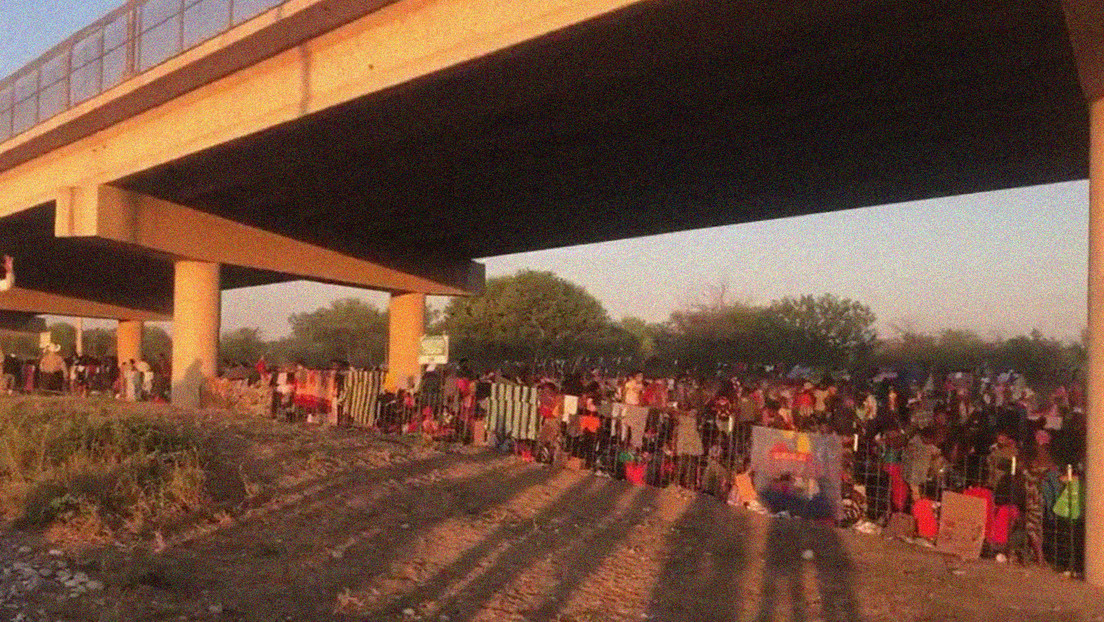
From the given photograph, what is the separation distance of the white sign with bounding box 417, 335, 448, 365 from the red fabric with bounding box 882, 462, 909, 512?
8.21 meters

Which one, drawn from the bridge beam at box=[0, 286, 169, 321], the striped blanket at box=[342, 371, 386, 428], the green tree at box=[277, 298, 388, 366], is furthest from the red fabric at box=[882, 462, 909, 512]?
the green tree at box=[277, 298, 388, 366]

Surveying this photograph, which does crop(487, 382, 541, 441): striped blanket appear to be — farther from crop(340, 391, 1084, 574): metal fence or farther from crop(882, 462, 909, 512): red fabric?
crop(882, 462, 909, 512): red fabric

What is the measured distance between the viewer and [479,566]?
948 cm

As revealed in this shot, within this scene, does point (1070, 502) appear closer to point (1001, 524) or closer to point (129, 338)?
point (1001, 524)

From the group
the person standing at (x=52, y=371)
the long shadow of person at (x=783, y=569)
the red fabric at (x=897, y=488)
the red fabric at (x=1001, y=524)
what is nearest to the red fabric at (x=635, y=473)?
the long shadow of person at (x=783, y=569)

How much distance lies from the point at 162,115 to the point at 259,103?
13.9 ft

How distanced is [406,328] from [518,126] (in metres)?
18.5

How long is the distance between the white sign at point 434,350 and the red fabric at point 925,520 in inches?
341

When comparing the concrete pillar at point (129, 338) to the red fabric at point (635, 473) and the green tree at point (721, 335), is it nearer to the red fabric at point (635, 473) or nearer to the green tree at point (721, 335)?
the green tree at point (721, 335)

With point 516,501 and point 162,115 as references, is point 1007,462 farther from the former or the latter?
point 162,115

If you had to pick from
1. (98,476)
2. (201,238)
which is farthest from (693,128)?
(201,238)

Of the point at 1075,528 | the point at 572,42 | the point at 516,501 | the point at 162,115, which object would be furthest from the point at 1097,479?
the point at 162,115

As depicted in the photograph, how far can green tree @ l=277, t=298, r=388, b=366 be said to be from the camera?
314ft

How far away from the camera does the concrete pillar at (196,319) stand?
90.6ft
